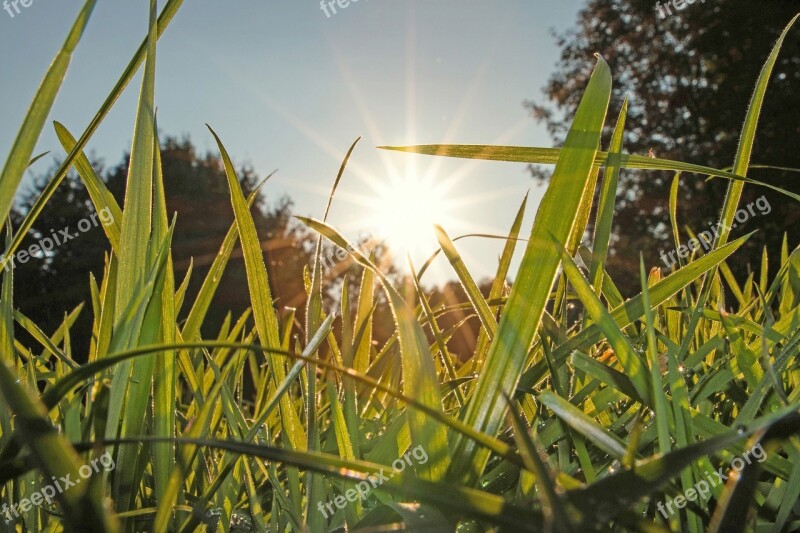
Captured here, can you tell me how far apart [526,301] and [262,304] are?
0.75ft

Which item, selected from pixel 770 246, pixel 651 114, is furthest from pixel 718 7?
pixel 770 246

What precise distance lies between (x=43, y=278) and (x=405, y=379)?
19.3 m

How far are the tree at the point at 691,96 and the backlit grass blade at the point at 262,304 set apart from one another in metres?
14.7

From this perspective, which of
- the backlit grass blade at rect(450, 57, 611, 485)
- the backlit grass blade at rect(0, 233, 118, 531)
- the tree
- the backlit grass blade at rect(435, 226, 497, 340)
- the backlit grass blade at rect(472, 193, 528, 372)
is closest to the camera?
the backlit grass blade at rect(0, 233, 118, 531)

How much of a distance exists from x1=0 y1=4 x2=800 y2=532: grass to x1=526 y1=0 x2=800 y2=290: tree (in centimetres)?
1453

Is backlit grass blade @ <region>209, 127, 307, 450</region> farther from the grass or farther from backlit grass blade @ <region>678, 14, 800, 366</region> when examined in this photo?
backlit grass blade @ <region>678, 14, 800, 366</region>

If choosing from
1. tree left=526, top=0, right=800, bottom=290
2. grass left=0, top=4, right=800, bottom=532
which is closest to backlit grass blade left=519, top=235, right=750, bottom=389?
grass left=0, top=4, right=800, bottom=532

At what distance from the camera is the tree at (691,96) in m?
14.3

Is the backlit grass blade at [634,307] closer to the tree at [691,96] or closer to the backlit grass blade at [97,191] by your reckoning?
the backlit grass blade at [97,191]

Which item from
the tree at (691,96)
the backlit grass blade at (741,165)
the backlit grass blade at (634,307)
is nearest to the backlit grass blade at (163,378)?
the backlit grass blade at (634,307)

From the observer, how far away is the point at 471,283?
48cm

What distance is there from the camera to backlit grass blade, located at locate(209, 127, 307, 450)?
48cm

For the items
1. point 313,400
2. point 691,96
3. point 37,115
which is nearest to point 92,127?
point 37,115

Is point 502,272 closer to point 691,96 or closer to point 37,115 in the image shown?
point 37,115
